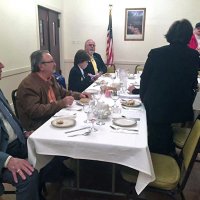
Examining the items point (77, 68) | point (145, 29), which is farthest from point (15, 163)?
point (145, 29)

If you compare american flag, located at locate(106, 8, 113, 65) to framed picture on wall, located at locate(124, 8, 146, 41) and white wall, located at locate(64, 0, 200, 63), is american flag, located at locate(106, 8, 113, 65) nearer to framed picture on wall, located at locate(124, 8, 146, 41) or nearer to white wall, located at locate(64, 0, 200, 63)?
white wall, located at locate(64, 0, 200, 63)

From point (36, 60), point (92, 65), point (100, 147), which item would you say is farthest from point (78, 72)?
point (100, 147)

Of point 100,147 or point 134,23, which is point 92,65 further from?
point 100,147

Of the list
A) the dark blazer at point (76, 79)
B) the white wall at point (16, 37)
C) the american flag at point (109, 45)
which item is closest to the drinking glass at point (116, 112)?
the dark blazer at point (76, 79)

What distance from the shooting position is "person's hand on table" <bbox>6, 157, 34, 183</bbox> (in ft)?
4.50

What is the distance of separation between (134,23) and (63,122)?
16.3 ft

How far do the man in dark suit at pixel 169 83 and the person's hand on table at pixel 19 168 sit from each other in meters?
1.12

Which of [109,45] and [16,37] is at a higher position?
[16,37]

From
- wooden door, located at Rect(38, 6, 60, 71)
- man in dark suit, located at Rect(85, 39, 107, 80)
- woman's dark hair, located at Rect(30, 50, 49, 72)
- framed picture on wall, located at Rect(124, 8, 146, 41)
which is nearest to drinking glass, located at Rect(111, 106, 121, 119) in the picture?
woman's dark hair, located at Rect(30, 50, 49, 72)

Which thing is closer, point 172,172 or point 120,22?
point 172,172

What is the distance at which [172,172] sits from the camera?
1.57m

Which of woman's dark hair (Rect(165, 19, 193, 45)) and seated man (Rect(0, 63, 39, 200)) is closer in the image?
seated man (Rect(0, 63, 39, 200))

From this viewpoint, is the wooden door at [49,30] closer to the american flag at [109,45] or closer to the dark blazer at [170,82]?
the american flag at [109,45]

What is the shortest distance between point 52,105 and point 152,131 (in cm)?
95
